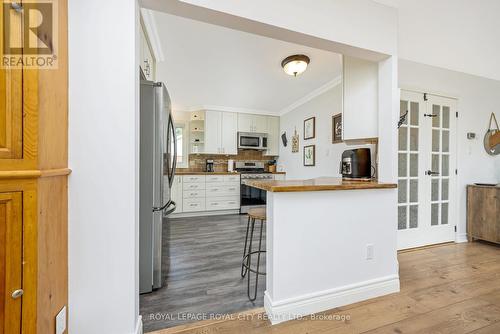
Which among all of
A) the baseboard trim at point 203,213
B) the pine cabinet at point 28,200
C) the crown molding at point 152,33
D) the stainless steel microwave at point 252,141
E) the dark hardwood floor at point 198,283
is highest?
the crown molding at point 152,33

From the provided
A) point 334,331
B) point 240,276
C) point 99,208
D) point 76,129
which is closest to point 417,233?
point 334,331

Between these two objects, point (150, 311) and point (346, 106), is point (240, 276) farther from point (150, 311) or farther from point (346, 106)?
point (346, 106)

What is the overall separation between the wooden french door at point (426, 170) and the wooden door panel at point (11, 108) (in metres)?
3.13

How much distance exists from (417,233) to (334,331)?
2.14m

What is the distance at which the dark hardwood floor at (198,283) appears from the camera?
1.54 meters

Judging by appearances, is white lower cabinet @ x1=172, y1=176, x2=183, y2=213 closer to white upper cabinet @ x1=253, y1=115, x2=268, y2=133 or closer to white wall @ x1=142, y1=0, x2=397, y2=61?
white upper cabinet @ x1=253, y1=115, x2=268, y2=133

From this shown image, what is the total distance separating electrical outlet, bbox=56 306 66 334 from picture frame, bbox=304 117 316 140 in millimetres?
3741

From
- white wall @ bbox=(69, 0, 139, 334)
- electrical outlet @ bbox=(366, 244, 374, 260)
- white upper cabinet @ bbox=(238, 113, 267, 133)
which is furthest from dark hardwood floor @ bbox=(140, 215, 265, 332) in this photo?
white upper cabinet @ bbox=(238, 113, 267, 133)

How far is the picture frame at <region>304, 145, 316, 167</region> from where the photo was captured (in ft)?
12.7

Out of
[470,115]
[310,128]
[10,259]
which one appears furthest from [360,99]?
[10,259]

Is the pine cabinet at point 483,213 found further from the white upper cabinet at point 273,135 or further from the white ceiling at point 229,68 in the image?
the white upper cabinet at point 273,135

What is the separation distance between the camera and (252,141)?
4992 millimetres

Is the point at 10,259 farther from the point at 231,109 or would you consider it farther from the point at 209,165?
the point at 231,109

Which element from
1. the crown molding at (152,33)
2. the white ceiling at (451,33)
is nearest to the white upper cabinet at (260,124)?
the crown molding at (152,33)
